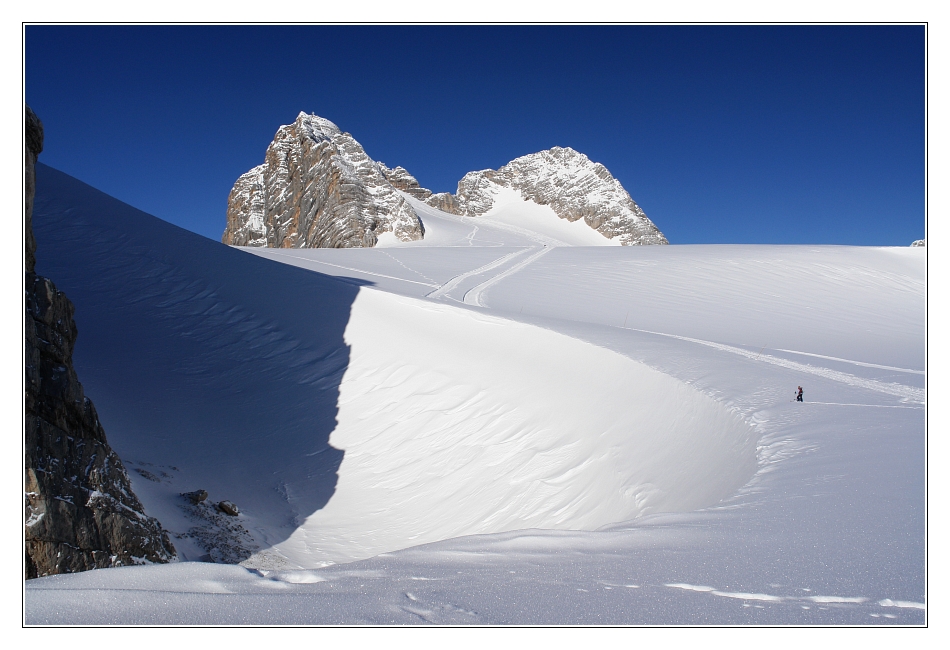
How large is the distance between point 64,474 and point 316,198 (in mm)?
56110

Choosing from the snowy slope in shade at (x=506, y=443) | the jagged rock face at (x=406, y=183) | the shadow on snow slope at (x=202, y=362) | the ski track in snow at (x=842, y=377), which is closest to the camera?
the snowy slope in shade at (x=506, y=443)

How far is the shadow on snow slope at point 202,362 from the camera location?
819cm

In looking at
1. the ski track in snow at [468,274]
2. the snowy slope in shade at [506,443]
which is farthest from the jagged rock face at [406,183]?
the snowy slope in shade at [506,443]

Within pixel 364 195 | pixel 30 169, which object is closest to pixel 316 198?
pixel 364 195

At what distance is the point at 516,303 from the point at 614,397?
9.06 metres

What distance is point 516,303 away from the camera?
16.5 m

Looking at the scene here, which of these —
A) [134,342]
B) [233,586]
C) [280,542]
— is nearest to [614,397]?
[280,542]

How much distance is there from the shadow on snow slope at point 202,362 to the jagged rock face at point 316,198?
34.0 m

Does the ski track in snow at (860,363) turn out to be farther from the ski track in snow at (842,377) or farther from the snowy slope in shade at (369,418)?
the snowy slope in shade at (369,418)

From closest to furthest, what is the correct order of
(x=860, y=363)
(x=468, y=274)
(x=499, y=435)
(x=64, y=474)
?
(x=64, y=474)
(x=499, y=435)
(x=860, y=363)
(x=468, y=274)

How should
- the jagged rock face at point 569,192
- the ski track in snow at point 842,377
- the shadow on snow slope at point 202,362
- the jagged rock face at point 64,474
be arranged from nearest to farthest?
the jagged rock face at point 64,474 → the ski track in snow at point 842,377 → the shadow on snow slope at point 202,362 → the jagged rock face at point 569,192

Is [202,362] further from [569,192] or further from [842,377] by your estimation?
[569,192]

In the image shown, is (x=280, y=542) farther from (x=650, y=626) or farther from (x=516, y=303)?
(x=516, y=303)

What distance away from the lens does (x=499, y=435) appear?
8.37 meters
